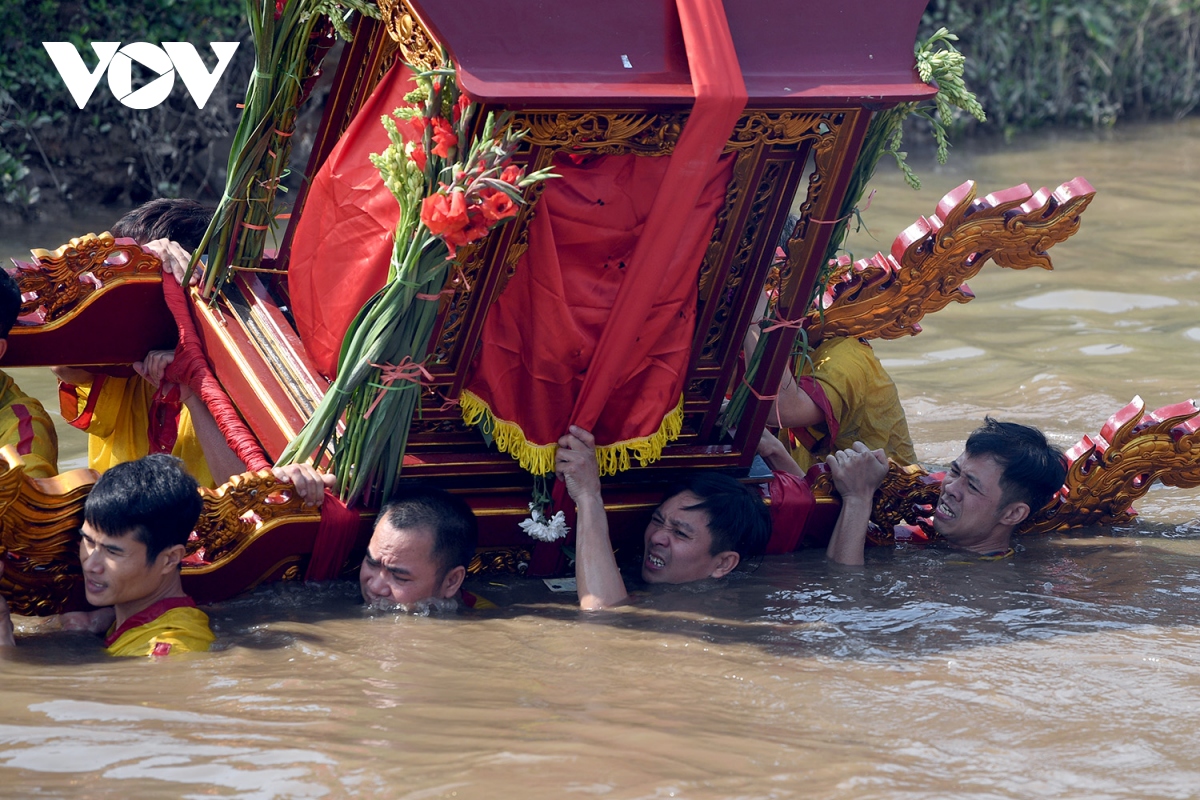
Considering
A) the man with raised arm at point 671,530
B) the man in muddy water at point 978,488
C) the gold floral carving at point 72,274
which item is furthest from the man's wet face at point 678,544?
the gold floral carving at point 72,274

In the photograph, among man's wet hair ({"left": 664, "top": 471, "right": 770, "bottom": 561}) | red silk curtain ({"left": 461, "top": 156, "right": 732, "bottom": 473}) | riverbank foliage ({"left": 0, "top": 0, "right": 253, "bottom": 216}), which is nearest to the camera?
red silk curtain ({"left": 461, "top": 156, "right": 732, "bottom": 473})

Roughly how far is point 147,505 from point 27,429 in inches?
27.6

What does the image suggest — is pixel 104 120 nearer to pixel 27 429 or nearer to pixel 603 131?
pixel 27 429

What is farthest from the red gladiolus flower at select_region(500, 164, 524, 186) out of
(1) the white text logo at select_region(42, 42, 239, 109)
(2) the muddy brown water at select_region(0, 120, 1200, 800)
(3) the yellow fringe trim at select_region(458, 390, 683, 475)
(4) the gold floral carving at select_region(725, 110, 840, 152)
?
(1) the white text logo at select_region(42, 42, 239, 109)

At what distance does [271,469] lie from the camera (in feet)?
12.7

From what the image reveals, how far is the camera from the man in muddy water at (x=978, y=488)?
15.5ft

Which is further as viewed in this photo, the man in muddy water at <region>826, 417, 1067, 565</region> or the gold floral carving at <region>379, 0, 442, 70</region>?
the man in muddy water at <region>826, 417, 1067, 565</region>

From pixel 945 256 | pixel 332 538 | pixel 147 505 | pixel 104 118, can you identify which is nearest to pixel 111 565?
pixel 147 505

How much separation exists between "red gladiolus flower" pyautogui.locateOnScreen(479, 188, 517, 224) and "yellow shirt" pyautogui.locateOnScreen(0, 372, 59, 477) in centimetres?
156

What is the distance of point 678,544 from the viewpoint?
172 inches

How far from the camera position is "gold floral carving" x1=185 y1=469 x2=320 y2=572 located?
381 cm

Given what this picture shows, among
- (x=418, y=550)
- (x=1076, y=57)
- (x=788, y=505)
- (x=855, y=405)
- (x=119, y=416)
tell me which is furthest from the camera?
(x=1076, y=57)

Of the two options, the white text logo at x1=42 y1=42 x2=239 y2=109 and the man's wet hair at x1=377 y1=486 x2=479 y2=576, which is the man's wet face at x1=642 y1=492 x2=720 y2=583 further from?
the white text logo at x1=42 y1=42 x2=239 y2=109

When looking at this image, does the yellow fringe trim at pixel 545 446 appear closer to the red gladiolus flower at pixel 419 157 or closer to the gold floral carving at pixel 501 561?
the gold floral carving at pixel 501 561
